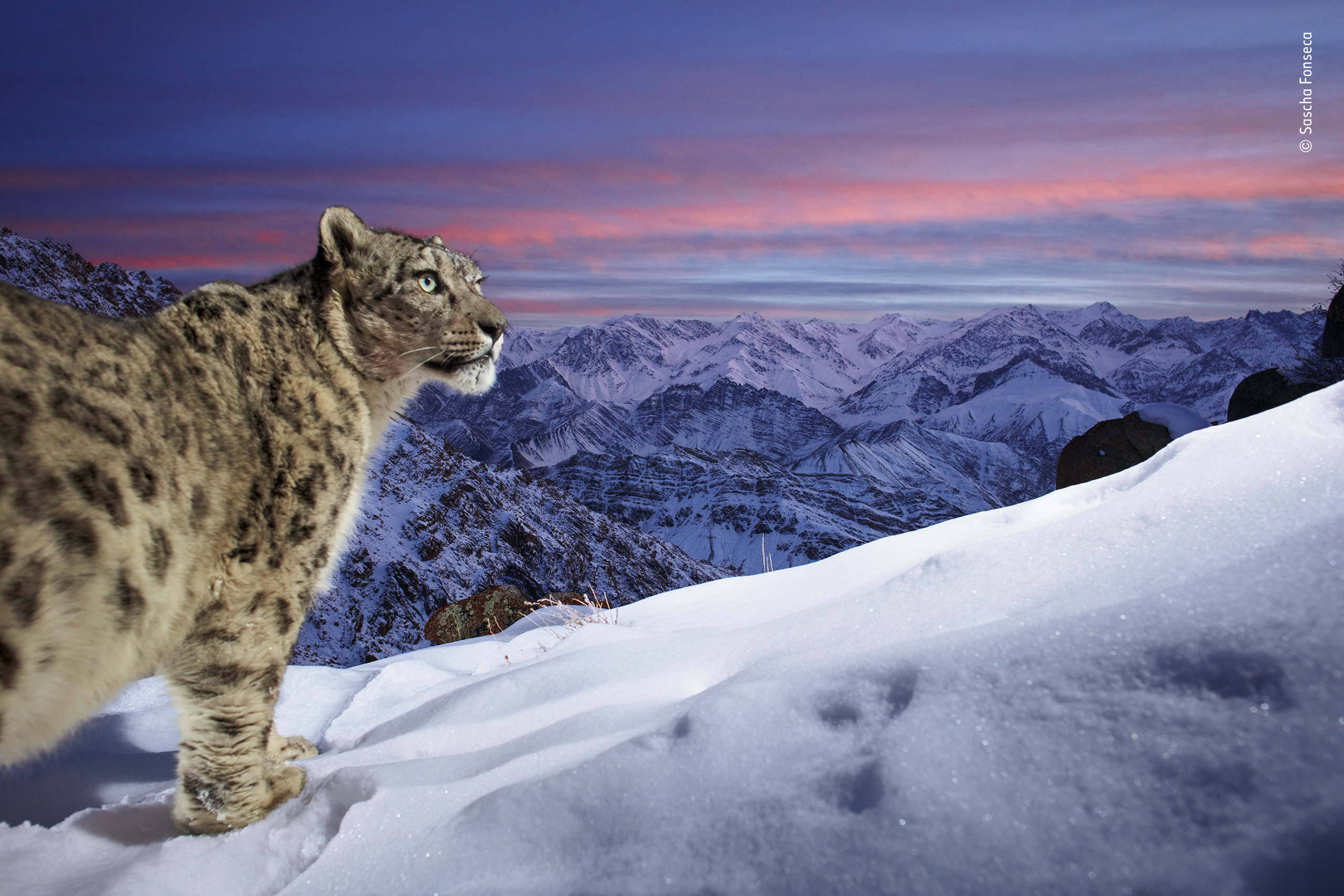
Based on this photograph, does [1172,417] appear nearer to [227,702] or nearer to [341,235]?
[341,235]

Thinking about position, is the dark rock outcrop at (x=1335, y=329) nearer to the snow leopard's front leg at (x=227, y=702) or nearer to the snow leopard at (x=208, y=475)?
the snow leopard at (x=208, y=475)

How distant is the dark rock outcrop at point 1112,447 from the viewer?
2531 cm

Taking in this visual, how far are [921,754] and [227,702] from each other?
339 cm

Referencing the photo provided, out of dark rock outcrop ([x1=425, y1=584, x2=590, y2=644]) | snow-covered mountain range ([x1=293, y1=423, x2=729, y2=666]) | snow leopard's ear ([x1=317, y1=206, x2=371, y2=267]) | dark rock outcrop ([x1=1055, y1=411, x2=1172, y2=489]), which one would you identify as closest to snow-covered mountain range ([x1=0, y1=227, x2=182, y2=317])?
snow-covered mountain range ([x1=293, y1=423, x2=729, y2=666])

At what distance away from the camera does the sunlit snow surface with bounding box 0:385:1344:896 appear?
195cm

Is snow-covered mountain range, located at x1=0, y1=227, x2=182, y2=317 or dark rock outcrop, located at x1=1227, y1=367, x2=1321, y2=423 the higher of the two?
snow-covered mountain range, located at x1=0, y1=227, x2=182, y2=317

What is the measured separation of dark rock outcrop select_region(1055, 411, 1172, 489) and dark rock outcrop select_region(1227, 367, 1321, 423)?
3527mm

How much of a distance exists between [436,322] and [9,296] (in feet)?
6.72

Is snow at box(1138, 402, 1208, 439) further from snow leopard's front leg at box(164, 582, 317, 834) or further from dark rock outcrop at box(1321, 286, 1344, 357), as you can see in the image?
snow leopard's front leg at box(164, 582, 317, 834)

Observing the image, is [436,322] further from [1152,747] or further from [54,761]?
[1152,747]

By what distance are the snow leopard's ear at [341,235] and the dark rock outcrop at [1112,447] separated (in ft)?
84.6

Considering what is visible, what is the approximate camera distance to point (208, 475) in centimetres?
338

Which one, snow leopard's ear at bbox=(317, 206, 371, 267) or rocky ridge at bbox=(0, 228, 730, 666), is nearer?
snow leopard's ear at bbox=(317, 206, 371, 267)

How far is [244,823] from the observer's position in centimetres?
370
